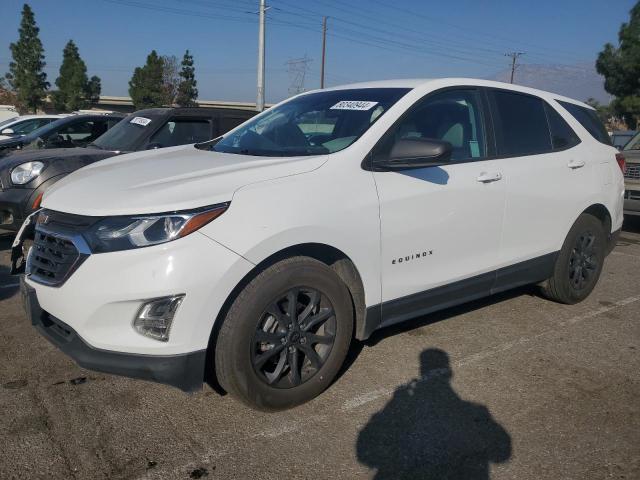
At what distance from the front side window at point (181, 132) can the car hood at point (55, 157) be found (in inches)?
25.0

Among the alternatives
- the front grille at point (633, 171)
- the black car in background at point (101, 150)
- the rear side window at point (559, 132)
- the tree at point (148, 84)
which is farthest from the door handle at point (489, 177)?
the tree at point (148, 84)

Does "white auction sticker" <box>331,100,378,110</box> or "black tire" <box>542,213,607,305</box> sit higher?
"white auction sticker" <box>331,100,378,110</box>

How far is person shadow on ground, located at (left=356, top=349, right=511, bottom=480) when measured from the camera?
100.0 inches

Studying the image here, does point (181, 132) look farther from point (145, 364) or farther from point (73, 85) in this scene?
point (73, 85)

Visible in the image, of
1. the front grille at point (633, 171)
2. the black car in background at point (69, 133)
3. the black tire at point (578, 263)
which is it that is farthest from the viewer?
the front grille at point (633, 171)

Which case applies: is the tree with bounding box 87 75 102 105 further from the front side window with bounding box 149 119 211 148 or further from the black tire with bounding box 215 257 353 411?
the black tire with bounding box 215 257 353 411

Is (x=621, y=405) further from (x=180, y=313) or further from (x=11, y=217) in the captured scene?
(x=11, y=217)

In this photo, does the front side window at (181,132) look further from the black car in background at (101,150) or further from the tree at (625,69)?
the tree at (625,69)

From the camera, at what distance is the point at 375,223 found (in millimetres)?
3090

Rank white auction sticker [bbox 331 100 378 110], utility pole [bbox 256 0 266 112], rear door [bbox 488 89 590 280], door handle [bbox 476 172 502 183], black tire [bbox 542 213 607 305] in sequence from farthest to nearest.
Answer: utility pole [bbox 256 0 266 112], black tire [bbox 542 213 607 305], rear door [bbox 488 89 590 280], door handle [bbox 476 172 502 183], white auction sticker [bbox 331 100 378 110]

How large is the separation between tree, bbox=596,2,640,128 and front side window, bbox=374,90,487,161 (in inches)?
1356

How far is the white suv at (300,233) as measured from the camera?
2.52 metres

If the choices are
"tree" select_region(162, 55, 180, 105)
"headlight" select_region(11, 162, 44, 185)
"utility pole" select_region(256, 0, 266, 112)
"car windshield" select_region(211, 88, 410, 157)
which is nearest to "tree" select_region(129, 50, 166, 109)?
"tree" select_region(162, 55, 180, 105)

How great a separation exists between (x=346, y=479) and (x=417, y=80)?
258 cm
